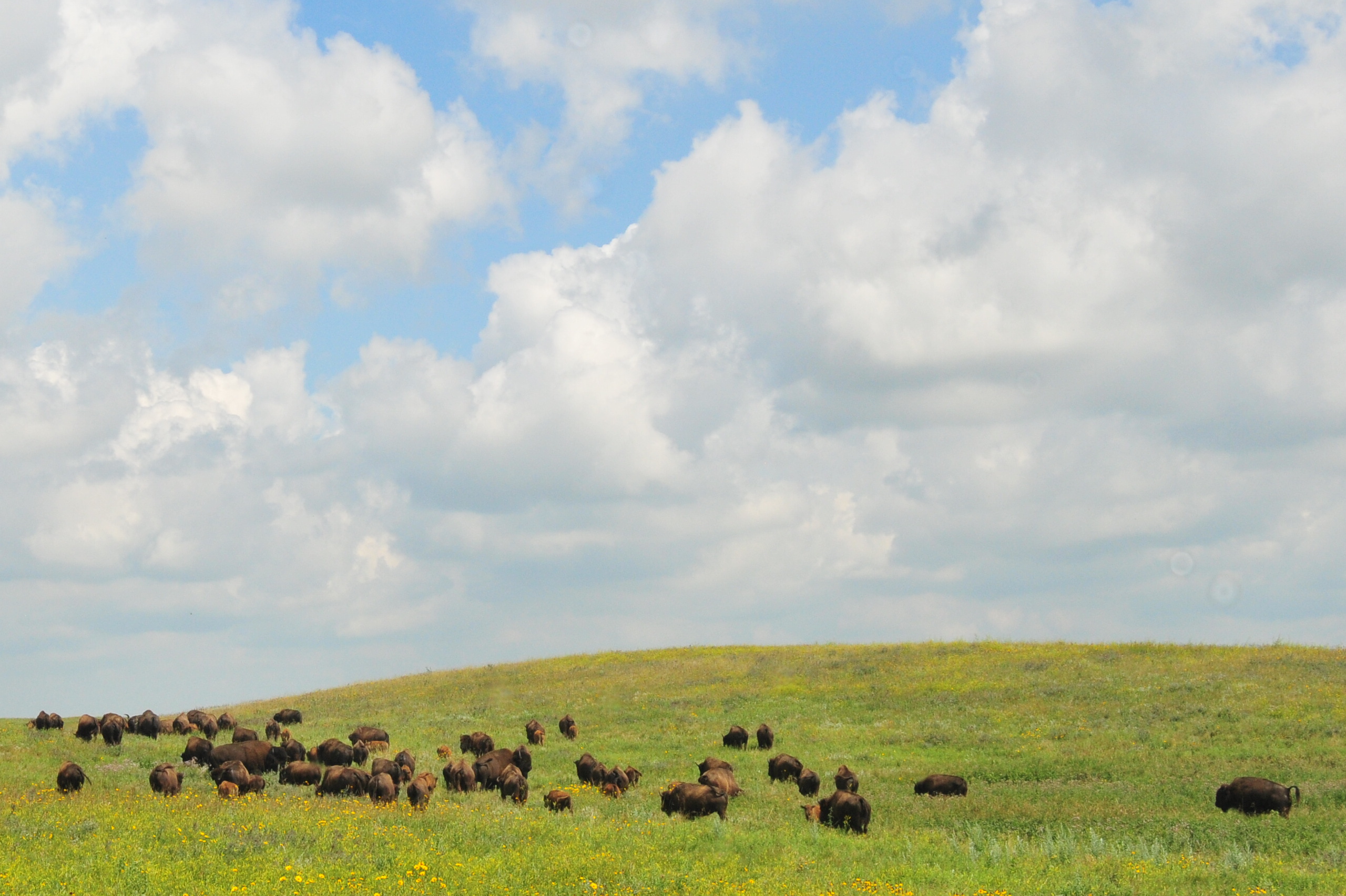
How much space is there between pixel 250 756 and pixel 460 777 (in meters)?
7.74

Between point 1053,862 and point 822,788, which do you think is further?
point 822,788

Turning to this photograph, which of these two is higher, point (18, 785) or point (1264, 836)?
point (18, 785)

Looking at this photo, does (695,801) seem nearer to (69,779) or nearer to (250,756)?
(250,756)

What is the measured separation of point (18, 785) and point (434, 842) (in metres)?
15.3

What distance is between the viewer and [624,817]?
80.0ft

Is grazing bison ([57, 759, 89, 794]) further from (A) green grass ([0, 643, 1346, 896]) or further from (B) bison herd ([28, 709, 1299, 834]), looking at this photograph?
(A) green grass ([0, 643, 1346, 896])

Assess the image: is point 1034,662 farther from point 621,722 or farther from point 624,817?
point 624,817

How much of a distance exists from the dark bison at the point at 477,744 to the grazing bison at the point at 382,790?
1134cm

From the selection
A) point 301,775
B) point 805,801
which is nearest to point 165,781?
point 301,775

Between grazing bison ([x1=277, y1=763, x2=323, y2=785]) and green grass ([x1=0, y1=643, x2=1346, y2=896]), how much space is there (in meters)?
0.65

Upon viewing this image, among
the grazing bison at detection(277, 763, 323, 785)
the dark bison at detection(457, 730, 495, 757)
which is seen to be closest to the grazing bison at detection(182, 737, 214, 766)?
the grazing bison at detection(277, 763, 323, 785)

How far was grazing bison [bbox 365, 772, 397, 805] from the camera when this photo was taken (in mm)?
25594

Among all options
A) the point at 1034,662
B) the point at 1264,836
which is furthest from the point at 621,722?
the point at 1264,836

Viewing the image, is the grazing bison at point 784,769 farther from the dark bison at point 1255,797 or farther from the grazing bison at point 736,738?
the dark bison at point 1255,797
